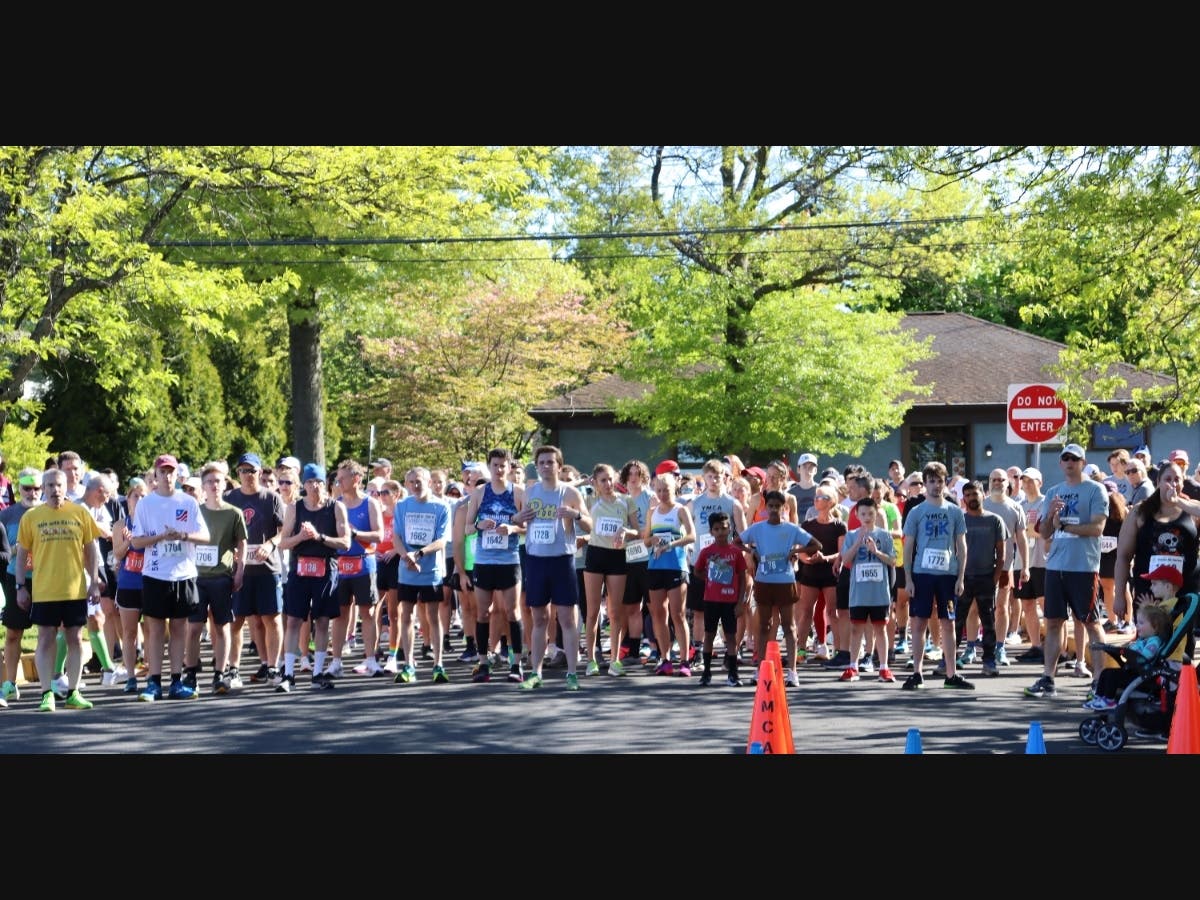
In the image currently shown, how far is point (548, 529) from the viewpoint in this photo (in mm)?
13117

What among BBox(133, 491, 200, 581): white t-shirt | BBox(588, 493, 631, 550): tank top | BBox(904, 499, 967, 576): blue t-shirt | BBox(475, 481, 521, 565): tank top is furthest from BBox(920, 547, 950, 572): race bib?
BBox(133, 491, 200, 581): white t-shirt

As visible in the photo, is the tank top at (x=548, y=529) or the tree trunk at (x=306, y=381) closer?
the tank top at (x=548, y=529)

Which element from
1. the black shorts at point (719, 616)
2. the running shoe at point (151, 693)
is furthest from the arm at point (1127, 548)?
the running shoe at point (151, 693)

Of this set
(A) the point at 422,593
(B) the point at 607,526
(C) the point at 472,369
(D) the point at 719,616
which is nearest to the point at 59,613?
(A) the point at 422,593

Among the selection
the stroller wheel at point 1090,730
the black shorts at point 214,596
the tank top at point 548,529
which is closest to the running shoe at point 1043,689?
the stroller wheel at point 1090,730

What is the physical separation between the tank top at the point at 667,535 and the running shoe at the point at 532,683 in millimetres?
1884

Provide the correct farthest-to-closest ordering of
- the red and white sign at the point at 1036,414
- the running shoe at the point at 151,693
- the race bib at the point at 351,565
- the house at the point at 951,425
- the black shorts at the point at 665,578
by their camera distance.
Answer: the house at the point at 951,425
the red and white sign at the point at 1036,414
the black shorts at the point at 665,578
the race bib at the point at 351,565
the running shoe at the point at 151,693

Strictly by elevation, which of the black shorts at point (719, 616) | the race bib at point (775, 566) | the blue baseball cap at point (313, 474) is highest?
the blue baseball cap at point (313, 474)

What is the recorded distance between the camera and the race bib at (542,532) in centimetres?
1309

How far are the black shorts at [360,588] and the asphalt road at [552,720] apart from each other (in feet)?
2.57

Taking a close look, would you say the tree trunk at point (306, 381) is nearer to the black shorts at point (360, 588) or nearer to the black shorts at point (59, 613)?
the black shorts at point (360, 588)

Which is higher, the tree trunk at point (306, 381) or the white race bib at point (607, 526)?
the tree trunk at point (306, 381)

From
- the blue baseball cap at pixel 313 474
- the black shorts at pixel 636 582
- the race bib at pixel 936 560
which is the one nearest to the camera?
the race bib at pixel 936 560

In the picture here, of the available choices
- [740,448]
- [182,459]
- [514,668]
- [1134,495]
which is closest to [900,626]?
[1134,495]
